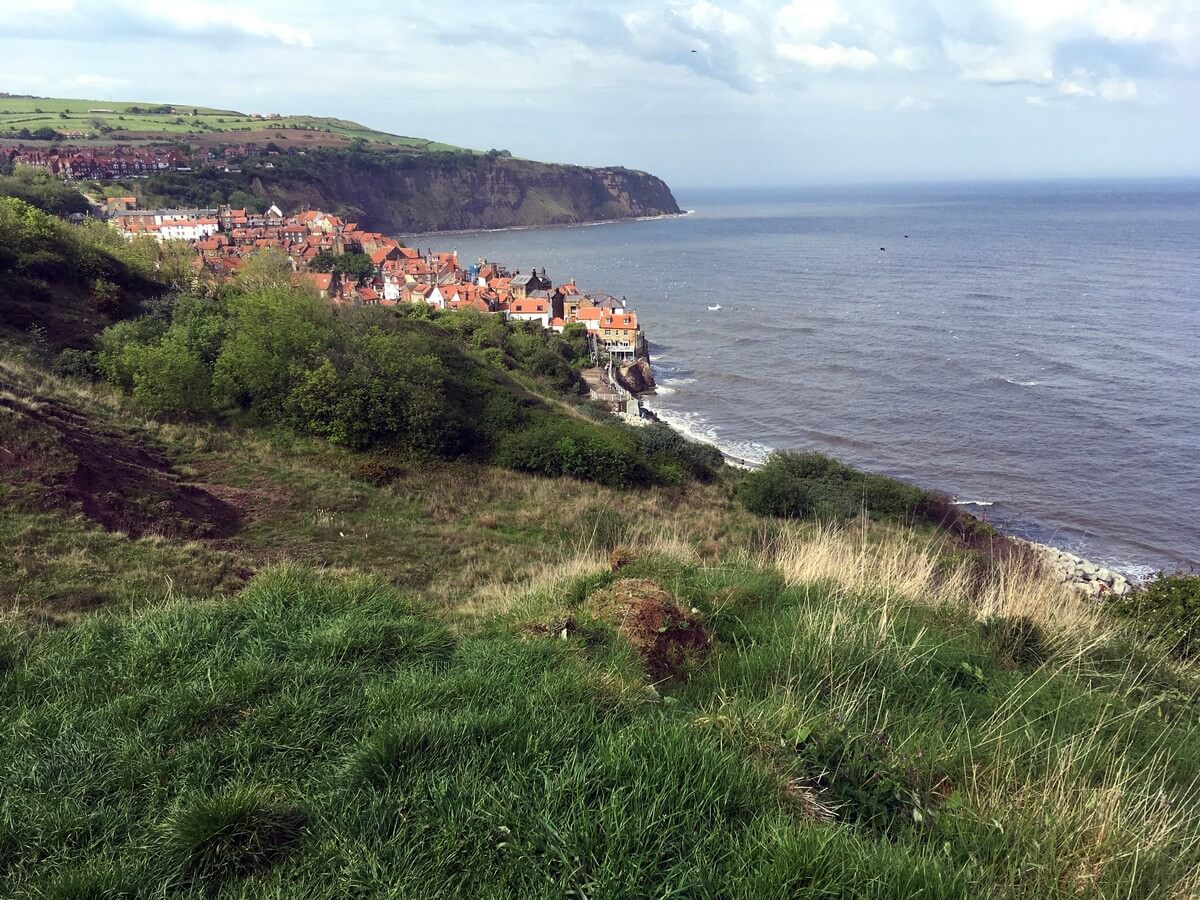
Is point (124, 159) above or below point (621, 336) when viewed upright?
above

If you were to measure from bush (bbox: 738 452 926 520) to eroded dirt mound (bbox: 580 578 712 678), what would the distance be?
16.3 m

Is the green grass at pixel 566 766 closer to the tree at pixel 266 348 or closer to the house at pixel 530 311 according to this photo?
the tree at pixel 266 348

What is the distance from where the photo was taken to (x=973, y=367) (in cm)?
4612

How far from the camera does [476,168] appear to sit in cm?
16238

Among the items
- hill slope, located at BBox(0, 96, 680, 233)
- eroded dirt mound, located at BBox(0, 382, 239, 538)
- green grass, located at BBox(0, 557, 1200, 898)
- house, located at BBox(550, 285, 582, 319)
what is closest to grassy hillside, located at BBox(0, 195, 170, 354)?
eroded dirt mound, located at BBox(0, 382, 239, 538)

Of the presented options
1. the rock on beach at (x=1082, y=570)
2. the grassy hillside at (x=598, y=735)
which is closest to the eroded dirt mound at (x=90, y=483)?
the grassy hillside at (x=598, y=735)

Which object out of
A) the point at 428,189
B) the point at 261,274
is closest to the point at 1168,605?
the point at 261,274

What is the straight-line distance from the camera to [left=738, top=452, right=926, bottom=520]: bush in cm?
2250

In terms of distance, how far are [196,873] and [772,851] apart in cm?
235

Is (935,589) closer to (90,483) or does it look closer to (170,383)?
(90,483)

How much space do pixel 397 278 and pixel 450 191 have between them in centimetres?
9792

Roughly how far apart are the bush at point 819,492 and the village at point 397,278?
553 inches

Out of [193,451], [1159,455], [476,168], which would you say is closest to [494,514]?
[193,451]

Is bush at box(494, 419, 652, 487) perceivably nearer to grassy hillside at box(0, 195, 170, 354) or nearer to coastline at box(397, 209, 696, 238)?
grassy hillside at box(0, 195, 170, 354)
